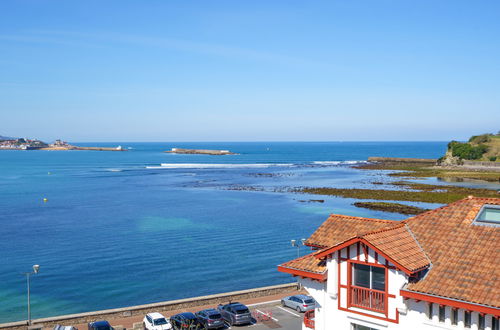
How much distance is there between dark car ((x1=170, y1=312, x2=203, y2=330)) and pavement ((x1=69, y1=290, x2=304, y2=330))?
1.93 metres

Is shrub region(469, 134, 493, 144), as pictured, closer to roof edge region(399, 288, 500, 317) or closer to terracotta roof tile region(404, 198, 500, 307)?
terracotta roof tile region(404, 198, 500, 307)

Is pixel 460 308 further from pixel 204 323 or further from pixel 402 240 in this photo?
pixel 204 323

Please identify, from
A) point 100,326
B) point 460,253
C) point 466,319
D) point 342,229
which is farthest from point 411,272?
point 100,326

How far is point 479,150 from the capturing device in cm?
17425

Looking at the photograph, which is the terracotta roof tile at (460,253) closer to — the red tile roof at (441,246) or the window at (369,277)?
the red tile roof at (441,246)

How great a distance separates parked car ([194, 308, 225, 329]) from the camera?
29.3 metres

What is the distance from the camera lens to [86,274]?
158 feet

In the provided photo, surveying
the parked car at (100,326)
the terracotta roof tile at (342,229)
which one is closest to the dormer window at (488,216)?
the terracotta roof tile at (342,229)

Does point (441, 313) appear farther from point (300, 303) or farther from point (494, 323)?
point (300, 303)

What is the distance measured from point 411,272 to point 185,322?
17.6 m

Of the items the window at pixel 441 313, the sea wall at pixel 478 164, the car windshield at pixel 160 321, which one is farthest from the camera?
the sea wall at pixel 478 164

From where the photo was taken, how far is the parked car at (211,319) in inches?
1153

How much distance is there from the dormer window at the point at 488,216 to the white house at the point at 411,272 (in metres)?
0.03

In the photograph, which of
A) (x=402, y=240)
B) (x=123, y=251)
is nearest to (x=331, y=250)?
(x=402, y=240)
